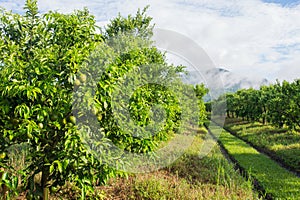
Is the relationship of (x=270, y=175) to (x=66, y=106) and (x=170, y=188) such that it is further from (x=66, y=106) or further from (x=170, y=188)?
(x=66, y=106)

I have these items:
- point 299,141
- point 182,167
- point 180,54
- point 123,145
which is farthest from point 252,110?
point 123,145

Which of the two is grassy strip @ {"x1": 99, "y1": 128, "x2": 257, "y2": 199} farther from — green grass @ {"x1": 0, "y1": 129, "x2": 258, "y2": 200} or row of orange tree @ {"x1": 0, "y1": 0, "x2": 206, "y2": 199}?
row of orange tree @ {"x1": 0, "y1": 0, "x2": 206, "y2": 199}

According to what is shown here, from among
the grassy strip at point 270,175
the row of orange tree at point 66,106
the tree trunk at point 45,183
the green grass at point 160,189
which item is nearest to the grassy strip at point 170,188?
the green grass at point 160,189

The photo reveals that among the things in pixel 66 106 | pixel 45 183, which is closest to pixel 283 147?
pixel 45 183

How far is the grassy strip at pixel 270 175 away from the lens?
7316 mm

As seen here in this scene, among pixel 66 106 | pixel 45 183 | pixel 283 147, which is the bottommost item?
pixel 283 147

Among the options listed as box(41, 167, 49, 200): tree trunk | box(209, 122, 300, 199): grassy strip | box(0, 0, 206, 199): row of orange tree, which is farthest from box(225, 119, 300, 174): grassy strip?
box(41, 167, 49, 200): tree trunk

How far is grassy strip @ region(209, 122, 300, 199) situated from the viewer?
7316 millimetres

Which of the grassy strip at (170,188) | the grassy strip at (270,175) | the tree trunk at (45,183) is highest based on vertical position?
the tree trunk at (45,183)

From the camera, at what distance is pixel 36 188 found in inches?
163

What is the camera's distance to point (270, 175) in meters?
9.06

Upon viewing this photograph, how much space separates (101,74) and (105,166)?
3.86 ft

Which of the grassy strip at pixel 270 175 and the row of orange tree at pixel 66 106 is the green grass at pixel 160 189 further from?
the row of orange tree at pixel 66 106

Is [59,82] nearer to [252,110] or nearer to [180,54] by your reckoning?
[180,54]
